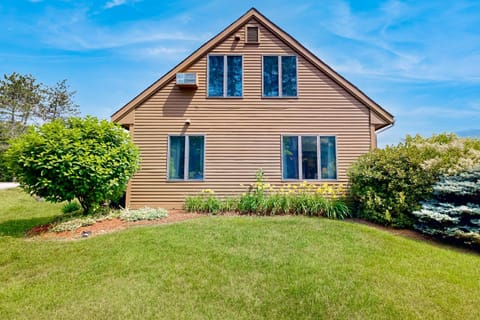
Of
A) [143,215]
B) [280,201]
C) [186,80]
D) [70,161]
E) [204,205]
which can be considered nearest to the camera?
[70,161]

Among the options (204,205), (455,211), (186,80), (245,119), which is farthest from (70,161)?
(455,211)

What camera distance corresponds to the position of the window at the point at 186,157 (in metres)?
8.84

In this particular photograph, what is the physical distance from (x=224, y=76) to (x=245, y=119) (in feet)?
5.75

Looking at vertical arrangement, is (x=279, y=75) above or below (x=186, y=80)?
above

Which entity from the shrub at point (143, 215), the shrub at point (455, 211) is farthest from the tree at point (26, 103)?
the shrub at point (455, 211)

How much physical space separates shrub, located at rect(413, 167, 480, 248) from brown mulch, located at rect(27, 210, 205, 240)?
19.3 feet

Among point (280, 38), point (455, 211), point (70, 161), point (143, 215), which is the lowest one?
point (143, 215)

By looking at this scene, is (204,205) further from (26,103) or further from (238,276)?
(26,103)

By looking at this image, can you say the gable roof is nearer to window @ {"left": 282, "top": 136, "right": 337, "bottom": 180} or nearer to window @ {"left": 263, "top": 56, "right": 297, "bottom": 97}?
window @ {"left": 263, "top": 56, "right": 297, "bottom": 97}

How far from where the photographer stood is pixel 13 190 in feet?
48.7

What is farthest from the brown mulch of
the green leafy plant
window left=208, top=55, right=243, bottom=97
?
window left=208, top=55, right=243, bottom=97

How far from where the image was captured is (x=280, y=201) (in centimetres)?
786

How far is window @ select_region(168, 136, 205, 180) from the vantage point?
8836 millimetres

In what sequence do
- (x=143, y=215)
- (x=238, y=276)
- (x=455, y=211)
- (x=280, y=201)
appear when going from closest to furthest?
(x=238, y=276), (x=455, y=211), (x=143, y=215), (x=280, y=201)
